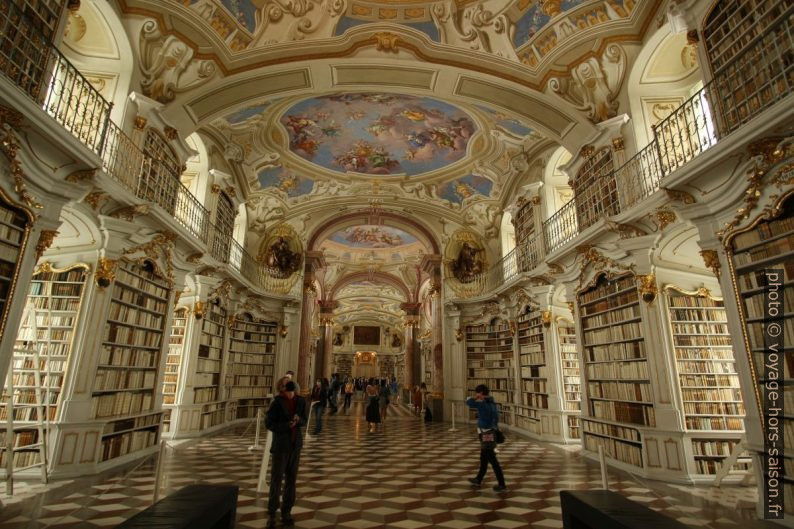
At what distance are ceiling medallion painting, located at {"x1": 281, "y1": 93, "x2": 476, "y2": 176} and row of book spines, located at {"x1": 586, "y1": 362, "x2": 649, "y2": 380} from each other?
6.74 m

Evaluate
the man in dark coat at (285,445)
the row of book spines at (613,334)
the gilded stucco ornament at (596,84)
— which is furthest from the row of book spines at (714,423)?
the man in dark coat at (285,445)

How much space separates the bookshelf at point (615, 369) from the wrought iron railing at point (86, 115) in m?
7.90

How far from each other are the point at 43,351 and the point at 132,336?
1.18m

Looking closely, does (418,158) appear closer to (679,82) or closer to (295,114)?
(295,114)

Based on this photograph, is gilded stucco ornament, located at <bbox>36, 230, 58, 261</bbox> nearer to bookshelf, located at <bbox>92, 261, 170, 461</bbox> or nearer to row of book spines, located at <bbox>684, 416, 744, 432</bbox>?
bookshelf, located at <bbox>92, 261, 170, 461</bbox>

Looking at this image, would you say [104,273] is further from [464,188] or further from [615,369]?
[464,188]

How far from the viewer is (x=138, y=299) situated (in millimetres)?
7180

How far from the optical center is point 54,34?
4.99 meters

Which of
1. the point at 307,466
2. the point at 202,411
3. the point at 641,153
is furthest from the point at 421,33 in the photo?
the point at 202,411

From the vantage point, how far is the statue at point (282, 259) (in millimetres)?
14734

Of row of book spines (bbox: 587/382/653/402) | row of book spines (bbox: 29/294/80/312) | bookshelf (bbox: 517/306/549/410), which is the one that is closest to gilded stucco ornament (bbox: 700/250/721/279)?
row of book spines (bbox: 587/382/653/402)

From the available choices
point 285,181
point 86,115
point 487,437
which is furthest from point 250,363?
point 487,437

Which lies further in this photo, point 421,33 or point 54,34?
point 421,33

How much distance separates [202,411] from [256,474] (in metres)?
4.64
